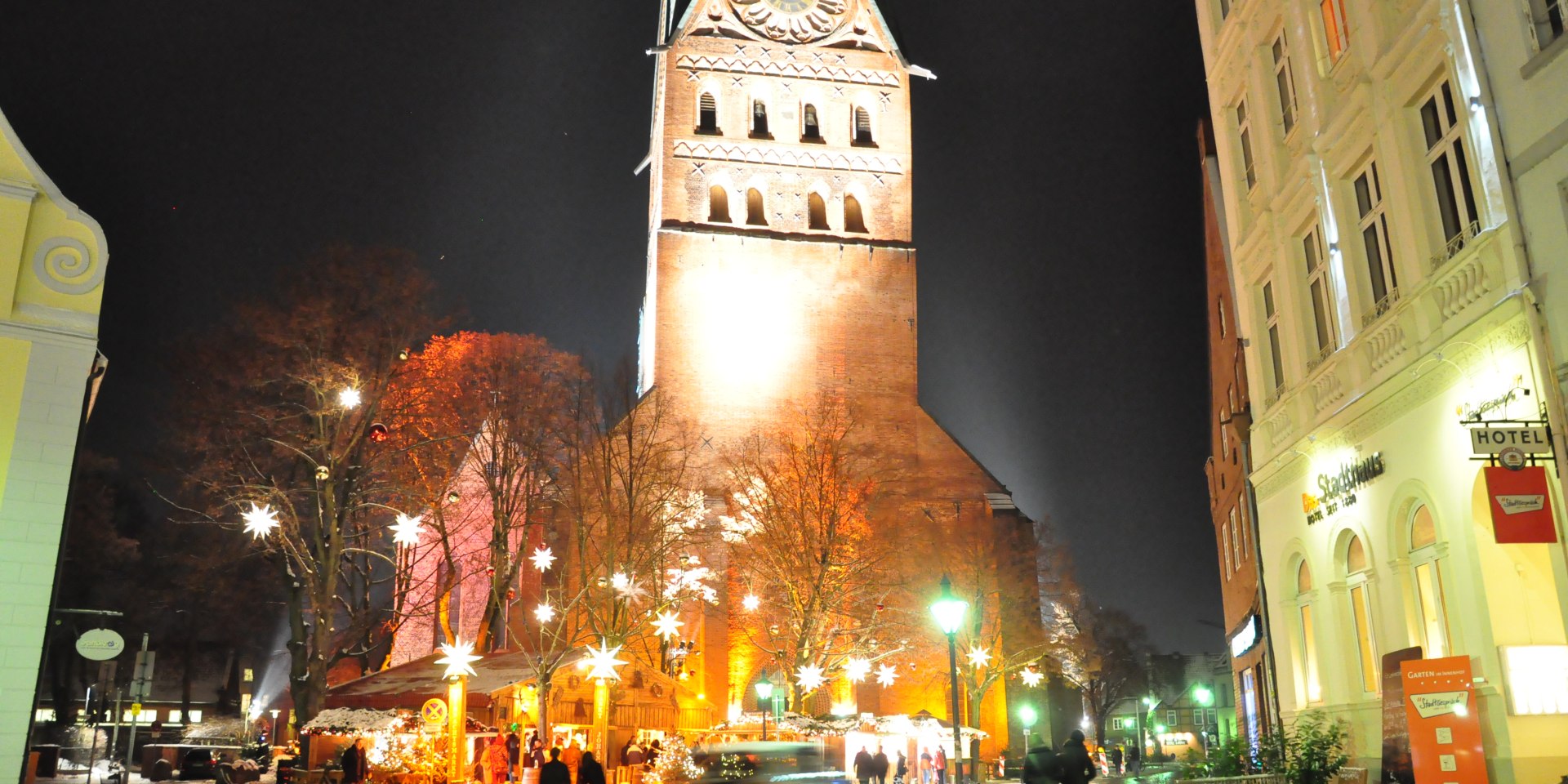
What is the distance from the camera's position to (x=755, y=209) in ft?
163

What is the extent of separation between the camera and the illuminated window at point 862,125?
51.1 meters

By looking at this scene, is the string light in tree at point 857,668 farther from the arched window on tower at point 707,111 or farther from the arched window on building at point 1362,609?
the arched window on building at point 1362,609

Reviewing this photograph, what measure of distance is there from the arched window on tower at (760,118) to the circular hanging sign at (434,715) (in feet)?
108

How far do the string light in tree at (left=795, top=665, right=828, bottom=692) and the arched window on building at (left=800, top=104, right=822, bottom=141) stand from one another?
24434 mm

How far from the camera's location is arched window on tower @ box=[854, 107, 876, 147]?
51.1 m

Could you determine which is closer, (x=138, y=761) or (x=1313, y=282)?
(x=1313, y=282)

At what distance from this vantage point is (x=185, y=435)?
2916 centimetres

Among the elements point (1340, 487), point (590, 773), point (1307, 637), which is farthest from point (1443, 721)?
point (590, 773)

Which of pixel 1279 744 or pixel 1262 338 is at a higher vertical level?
pixel 1262 338

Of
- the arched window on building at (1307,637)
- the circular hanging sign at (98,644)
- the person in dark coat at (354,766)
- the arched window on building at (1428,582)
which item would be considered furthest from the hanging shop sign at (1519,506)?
the person in dark coat at (354,766)

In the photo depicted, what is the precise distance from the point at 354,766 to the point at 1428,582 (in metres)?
17.6

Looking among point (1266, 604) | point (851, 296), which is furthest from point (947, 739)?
point (1266, 604)

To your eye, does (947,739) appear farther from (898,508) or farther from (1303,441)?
(1303,441)

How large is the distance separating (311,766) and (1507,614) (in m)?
22.1
